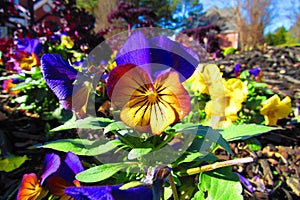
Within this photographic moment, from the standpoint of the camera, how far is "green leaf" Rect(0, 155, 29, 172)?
44.1 inches

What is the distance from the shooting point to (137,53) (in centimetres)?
56

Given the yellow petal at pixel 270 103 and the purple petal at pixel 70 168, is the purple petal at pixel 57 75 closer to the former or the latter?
the purple petal at pixel 70 168

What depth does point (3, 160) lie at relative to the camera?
114cm

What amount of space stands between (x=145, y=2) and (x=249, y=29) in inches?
436

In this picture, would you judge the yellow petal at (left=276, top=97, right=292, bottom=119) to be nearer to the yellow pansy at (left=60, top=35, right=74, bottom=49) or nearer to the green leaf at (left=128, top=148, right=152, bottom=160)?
the green leaf at (left=128, top=148, right=152, bottom=160)

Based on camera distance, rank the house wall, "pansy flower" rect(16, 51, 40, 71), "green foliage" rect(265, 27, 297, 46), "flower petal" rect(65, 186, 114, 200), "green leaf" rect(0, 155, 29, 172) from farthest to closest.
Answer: the house wall < "green foliage" rect(265, 27, 297, 46) < "pansy flower" rect(16, 51, 40, 71) < "green leaf" rect(0, 155, 29, 172) < "flower petal" rect(65, 186, 114, 200)

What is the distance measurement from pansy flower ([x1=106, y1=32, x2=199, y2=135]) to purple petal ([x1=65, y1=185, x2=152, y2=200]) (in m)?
0.11

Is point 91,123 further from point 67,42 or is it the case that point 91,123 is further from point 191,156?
point 67,42

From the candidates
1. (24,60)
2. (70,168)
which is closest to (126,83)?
(70,168)

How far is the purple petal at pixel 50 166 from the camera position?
2.44ft

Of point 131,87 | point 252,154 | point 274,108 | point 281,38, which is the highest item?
point 281,38

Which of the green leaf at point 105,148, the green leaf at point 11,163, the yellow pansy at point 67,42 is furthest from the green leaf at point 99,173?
the yellow pansy at point 67,42

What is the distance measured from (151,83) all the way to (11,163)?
848 mm

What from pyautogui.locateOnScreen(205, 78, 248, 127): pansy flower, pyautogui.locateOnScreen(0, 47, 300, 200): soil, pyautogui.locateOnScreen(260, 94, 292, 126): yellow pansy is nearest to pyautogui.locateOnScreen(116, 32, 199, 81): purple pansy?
A: pyautogui.locateOnScreen(0, 47, 300, 200): soil
